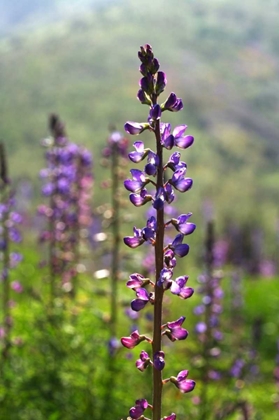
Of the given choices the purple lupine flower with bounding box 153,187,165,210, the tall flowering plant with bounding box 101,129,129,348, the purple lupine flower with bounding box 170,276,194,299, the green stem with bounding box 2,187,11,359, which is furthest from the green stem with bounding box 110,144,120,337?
the purple lupine flower with bounding box 153,187,165,210

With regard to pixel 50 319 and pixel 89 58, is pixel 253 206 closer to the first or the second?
pixel 89 58

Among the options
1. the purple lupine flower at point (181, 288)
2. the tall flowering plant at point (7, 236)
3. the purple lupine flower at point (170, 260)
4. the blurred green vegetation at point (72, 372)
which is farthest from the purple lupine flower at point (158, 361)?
the tall flowering plant at point (7, 236)

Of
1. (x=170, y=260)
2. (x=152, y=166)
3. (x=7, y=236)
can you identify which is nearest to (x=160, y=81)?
(x=152, y=166)

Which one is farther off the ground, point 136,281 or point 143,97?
point 143,97

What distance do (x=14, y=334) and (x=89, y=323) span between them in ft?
2.53

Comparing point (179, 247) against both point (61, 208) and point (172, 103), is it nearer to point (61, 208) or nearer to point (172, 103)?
point (172, 103)

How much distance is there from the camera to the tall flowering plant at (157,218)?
293 cm

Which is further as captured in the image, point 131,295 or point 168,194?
point 131,295

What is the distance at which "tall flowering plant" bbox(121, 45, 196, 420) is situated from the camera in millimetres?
2926

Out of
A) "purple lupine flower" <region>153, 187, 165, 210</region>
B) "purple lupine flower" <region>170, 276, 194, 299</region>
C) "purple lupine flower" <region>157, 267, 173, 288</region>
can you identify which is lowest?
"purple lupine flower" <region>170, 276, 194, 299</region>

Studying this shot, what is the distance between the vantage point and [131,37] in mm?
158250

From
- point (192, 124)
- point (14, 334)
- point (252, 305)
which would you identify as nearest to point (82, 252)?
point (14, 334)

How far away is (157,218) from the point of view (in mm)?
2955

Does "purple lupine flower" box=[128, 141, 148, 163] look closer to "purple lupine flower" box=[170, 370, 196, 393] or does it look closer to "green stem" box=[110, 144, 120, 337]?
"purple lupine flower" box=[170, 370, 196, 393]
